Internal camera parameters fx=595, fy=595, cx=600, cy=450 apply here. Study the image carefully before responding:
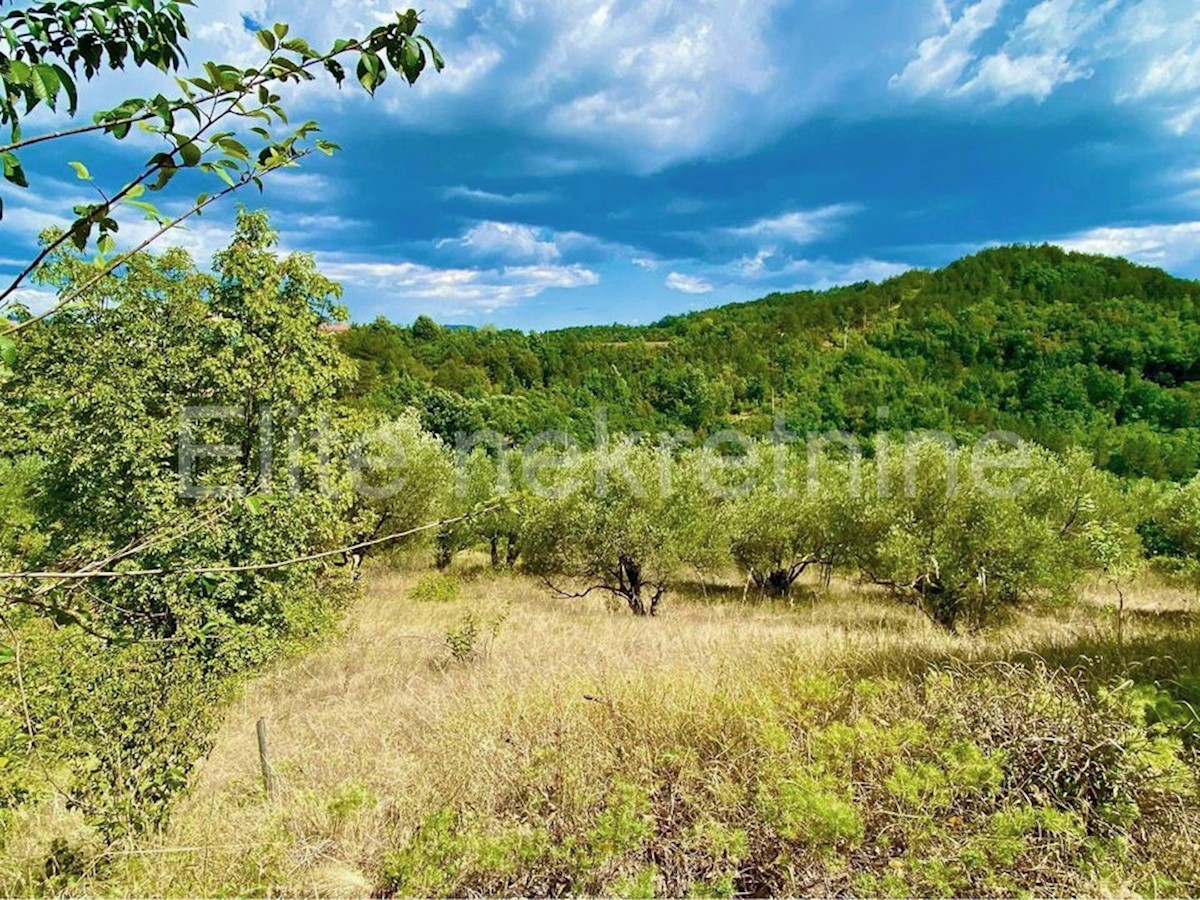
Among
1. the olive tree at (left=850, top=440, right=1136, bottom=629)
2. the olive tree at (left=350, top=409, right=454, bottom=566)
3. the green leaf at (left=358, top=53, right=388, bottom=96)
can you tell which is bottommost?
the olive tree at (left=850, top=440, right=1136, bottom=629)

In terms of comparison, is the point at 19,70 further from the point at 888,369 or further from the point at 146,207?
the point at 888,369

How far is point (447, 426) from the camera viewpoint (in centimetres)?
6712

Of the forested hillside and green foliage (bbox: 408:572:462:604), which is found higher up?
the forested hillside

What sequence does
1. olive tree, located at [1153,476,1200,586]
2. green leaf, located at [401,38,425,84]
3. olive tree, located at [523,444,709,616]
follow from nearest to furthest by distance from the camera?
green leaf, located at [401,38,425,84] → olive tree, located at [523,444,709,616] → olive tree, located at [1153,476,1200,586]

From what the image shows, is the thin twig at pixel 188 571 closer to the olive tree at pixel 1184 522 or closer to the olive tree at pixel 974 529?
the olive tree at pixel 974 529

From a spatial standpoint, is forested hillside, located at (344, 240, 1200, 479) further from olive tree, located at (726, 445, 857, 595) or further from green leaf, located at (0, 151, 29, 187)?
green leaf, located at (0, 151, 29, 187)

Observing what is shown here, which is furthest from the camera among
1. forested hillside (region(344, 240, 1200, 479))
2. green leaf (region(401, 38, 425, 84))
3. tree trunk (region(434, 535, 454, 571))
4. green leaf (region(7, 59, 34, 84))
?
→ forested hillside (region(344, 240, 1200, 479))

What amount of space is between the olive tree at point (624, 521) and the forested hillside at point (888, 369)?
142 feet

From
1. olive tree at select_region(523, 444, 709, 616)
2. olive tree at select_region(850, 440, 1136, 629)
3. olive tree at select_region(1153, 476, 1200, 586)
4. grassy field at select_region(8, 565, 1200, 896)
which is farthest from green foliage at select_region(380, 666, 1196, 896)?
olive tree at select_region(1153, 476, 1200, 586)

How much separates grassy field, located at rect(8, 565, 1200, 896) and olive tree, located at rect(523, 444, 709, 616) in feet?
47.8

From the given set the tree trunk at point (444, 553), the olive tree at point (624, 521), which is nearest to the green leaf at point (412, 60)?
the olive tree at point (624, 521)

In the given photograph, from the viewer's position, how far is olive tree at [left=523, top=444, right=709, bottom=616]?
19.2 metres

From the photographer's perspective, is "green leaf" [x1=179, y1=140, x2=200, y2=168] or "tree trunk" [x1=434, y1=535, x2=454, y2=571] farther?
"tree trunk" [x1=434, y1=535, x2=454, y2=571]

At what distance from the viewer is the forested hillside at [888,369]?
72.1 m
